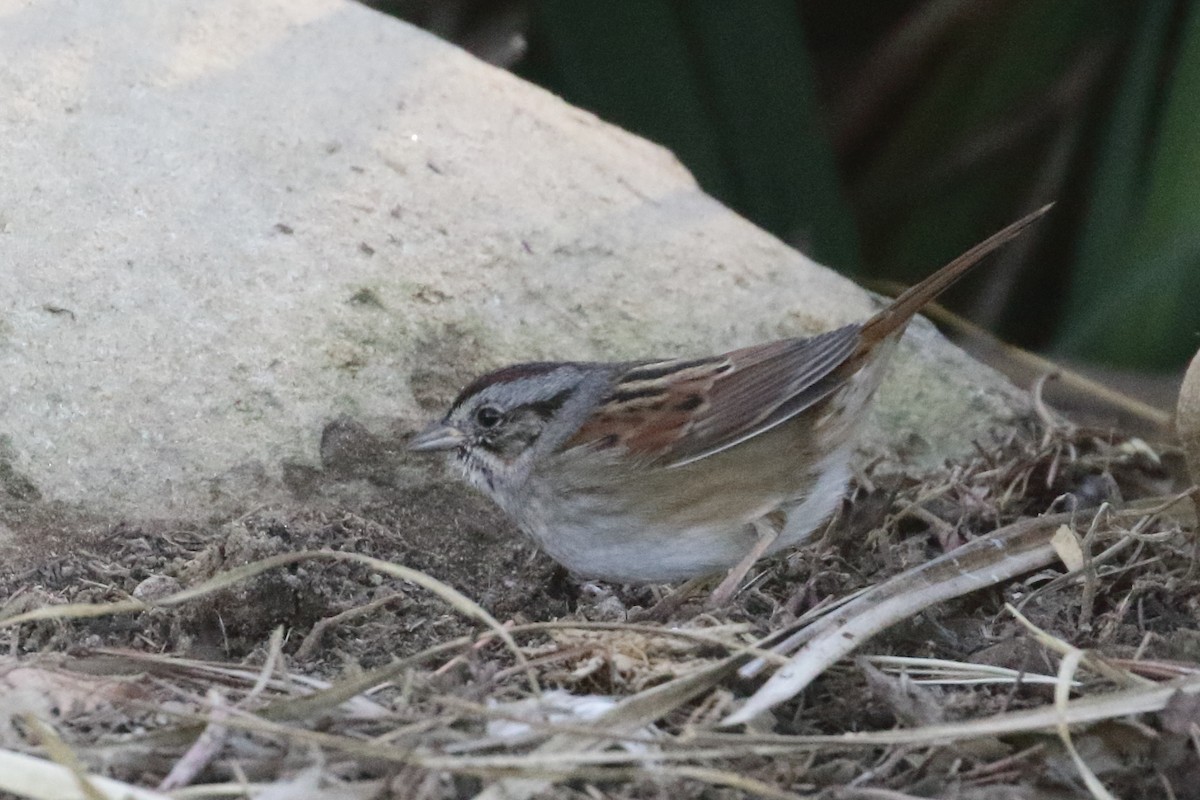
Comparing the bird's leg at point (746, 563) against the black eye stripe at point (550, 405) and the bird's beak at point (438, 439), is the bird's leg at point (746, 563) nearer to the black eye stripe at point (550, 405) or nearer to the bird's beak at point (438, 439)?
the black eye stripe at point (550, 405)

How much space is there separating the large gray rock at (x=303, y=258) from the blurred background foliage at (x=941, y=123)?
0.72 meters

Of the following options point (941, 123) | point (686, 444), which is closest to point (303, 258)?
point (686, 444)

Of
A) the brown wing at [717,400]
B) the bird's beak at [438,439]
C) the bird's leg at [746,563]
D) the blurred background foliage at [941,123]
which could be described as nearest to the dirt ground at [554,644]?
the bird's leg at [746,563]

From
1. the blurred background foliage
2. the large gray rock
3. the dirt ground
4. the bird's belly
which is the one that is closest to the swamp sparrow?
the bird's belly

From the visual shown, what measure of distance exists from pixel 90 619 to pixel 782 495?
1.33m

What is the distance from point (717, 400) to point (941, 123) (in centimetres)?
245

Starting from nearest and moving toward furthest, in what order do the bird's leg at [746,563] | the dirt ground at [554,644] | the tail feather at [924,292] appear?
the dirt ground at [554,644] < the bird's leg at [746,563] < the tail feather at [924,292]

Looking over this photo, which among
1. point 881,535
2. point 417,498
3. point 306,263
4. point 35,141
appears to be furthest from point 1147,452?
point 35,141

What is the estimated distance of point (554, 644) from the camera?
8.55 feet

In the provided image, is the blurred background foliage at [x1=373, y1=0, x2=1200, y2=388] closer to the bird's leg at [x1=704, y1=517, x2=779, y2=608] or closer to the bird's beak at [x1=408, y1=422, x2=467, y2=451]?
the bird's leg at [x1=704, y1=517, x2=779, y2=608]

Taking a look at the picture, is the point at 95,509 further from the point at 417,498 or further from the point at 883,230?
the point at 883,230

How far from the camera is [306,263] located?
137 inches

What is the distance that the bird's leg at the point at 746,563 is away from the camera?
307cm

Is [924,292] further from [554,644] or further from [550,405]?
[554,644]
